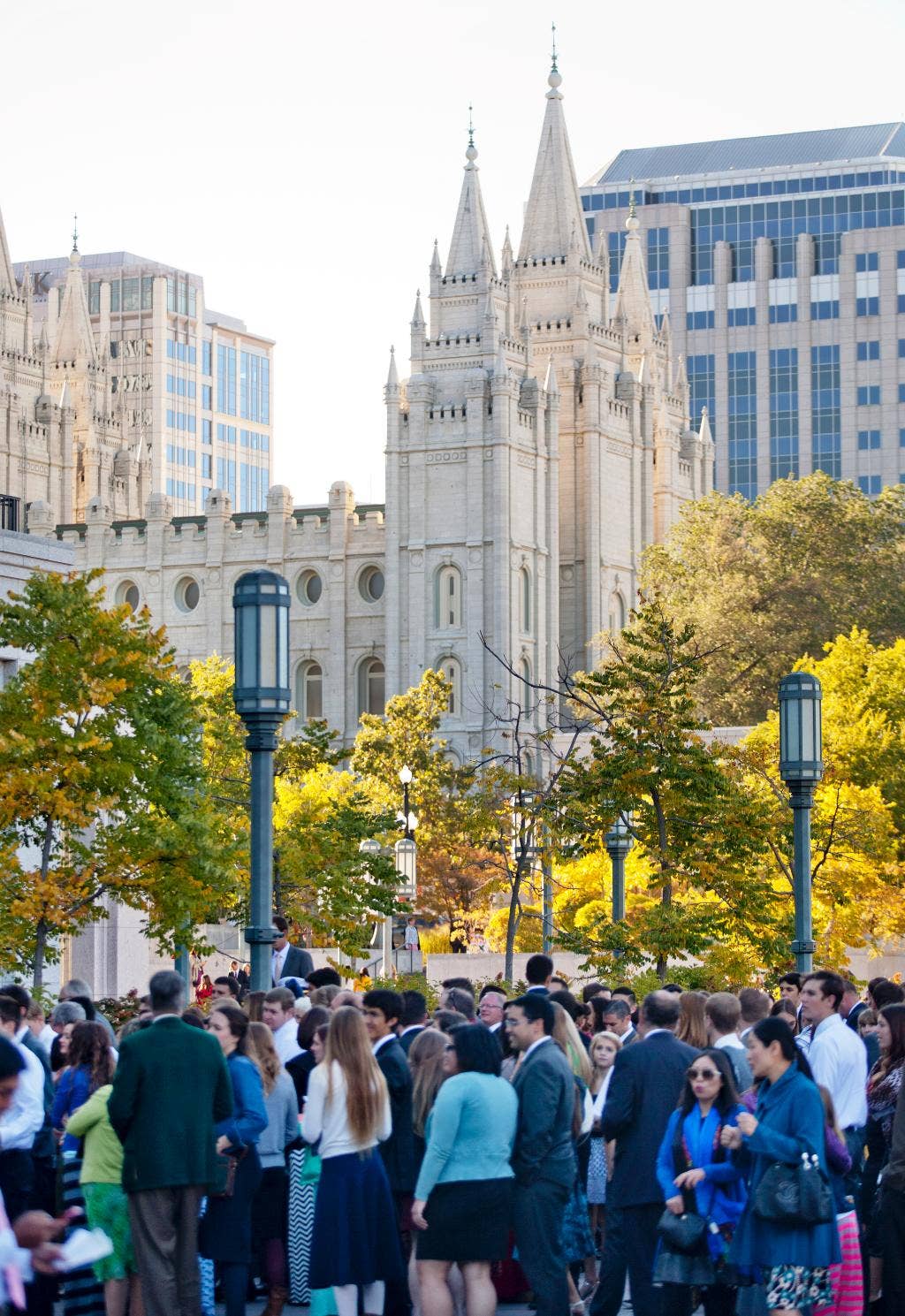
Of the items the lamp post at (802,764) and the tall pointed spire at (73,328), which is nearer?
the lamp post at (802,764)

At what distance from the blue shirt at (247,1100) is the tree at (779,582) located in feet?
193

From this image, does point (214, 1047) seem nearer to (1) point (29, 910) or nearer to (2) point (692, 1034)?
(2) point (692, 1034)

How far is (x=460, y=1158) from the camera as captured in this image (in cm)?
1162

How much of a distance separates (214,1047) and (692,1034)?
292cm

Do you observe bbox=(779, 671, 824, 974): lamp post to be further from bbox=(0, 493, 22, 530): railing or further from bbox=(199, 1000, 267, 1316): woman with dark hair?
bbox=(0, 493, 22, 530): railing

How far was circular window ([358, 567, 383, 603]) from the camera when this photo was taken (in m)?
91.1

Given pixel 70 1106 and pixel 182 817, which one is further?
pixel 182 817

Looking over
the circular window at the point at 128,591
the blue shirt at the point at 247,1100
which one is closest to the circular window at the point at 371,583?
the circular window at the point at 128,591

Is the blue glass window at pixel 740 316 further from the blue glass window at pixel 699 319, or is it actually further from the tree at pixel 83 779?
the tree at pixel 83 779

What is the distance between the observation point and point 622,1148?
1241 centimetres

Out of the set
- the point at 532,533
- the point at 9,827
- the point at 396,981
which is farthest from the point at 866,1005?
the point at 532,533

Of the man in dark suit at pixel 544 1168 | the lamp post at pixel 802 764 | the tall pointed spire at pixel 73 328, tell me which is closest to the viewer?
the man in dark suit at pixel 544 1168

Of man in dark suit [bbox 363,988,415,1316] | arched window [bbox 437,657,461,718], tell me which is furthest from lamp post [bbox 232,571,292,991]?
arched window [bbox 437,657,461,718]

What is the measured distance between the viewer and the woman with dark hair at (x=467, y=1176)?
1159 cm
